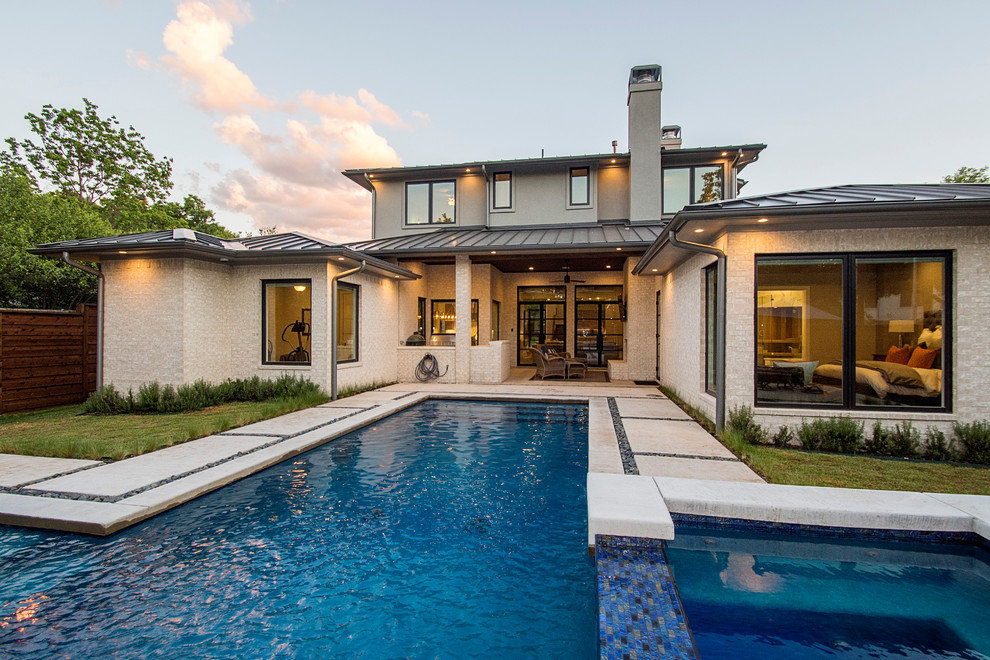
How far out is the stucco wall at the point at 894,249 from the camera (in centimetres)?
534

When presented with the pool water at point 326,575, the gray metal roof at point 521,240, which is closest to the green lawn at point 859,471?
Answer: the pool water at point 326,575

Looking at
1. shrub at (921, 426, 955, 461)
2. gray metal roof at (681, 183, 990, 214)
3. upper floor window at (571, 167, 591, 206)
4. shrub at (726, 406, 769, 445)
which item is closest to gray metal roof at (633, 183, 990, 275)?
gray metal roof at (681, 183, 990, 214)

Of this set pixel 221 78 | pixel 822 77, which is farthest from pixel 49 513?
pixel 822 77

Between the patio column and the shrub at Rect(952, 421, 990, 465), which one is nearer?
the shrub at Rect(952, 421, 990, 465)

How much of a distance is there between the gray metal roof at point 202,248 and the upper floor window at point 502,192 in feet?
18.4

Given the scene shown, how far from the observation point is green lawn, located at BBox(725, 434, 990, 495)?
414 cm

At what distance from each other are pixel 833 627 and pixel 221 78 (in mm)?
17070

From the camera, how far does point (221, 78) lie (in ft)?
44.1

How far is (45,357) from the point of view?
27.5 ft

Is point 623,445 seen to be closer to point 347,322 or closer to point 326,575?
point 326,575

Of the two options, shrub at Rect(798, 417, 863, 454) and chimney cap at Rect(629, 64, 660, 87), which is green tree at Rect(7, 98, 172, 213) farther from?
shrub at Rect(798, 417, 863, 454)

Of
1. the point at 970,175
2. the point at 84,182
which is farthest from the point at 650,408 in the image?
the point at 970,175

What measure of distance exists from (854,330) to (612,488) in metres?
4.10

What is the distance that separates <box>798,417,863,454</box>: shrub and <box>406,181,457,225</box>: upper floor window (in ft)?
36.5
